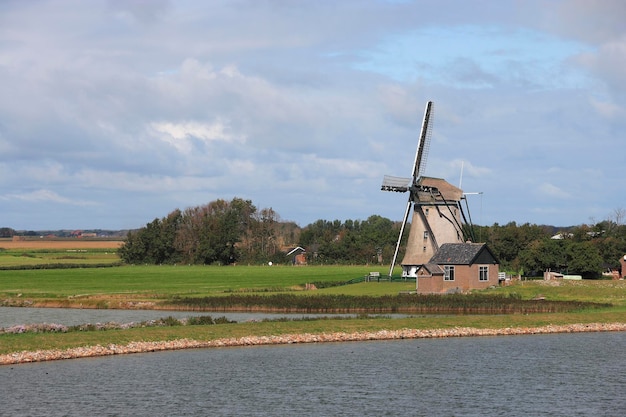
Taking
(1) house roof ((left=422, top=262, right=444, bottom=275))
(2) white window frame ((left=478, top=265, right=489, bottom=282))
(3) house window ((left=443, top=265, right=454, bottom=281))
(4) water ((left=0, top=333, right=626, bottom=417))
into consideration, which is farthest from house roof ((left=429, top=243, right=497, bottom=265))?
(4) water ((left=0, top=333, right=626, bottom=417))

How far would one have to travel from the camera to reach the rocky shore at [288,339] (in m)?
42.9

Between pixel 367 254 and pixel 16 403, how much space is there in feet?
493

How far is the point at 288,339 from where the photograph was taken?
5016 cm

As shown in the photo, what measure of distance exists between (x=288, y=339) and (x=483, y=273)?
41412mm

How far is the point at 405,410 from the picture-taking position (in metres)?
31.9

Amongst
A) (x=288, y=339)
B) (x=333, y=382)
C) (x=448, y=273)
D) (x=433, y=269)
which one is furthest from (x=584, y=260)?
(x=333, y=382)

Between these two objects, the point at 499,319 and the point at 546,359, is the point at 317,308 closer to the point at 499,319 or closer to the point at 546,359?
the point at 499,319

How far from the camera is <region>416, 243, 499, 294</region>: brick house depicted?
85750 mm

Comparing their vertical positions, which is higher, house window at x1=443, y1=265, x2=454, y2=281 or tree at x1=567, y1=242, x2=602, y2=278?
tree at x1=567, y1=242, x2=602, y2=278

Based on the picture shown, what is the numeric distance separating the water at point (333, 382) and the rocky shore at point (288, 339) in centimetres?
118

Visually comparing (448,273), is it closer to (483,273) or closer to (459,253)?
(459,253)

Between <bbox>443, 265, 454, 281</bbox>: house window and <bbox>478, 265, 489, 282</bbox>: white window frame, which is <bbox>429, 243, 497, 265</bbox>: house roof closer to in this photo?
<bbox>443, 265, 454, 281</bbox>: house window

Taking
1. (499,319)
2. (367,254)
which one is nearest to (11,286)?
(499,319)

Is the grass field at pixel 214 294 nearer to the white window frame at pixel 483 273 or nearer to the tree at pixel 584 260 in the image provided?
the white window frame at pixel 483 273
